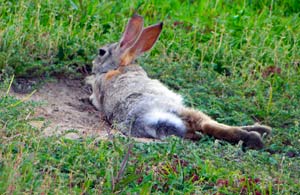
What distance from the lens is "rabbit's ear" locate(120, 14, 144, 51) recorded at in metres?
7.93

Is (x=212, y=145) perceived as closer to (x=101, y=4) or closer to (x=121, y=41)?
(x=121, y=41)

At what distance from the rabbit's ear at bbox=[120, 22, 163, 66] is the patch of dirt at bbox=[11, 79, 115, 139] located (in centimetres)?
48

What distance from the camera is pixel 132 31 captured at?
26.1 feet

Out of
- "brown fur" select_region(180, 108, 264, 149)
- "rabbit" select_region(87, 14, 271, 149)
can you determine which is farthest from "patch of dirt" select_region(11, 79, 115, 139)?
"brown fur" select_region(180, 108, 264, 149)

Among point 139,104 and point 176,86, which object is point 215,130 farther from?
point 176,86

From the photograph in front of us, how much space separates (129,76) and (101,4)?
1813 mm

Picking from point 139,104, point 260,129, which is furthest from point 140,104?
point 260,129

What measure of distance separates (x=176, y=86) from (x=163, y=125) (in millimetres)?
1286

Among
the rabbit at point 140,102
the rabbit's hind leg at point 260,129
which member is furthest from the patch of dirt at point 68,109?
the rabbit's hind leg at point 260,129

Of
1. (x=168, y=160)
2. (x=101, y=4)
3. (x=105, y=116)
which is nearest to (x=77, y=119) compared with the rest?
(x=105, y=116)

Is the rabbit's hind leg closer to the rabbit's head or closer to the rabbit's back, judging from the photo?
the rabbit's back

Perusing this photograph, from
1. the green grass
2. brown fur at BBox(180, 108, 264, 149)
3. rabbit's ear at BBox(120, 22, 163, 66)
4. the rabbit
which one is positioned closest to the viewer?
Answer: the green grass

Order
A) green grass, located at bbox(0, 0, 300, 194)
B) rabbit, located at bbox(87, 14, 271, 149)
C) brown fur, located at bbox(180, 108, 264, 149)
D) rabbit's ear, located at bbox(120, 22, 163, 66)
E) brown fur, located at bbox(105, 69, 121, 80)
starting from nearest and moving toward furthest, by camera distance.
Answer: green grass, located at bbox(0, 0, 300, 194) → brown fur, located at bbox(180, 108, 264, 149) → rabbit, located at bbox(87, 14, 271, 149) → brown fur, located at bbox(105, 69, 121, 80) → rabbit's ear, located at bbox(120, 22, 163, 66)

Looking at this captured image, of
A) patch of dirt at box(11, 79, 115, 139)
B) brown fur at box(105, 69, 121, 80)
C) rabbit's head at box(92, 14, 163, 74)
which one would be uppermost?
rabbit's head at box(92, 14, 163, 74)
